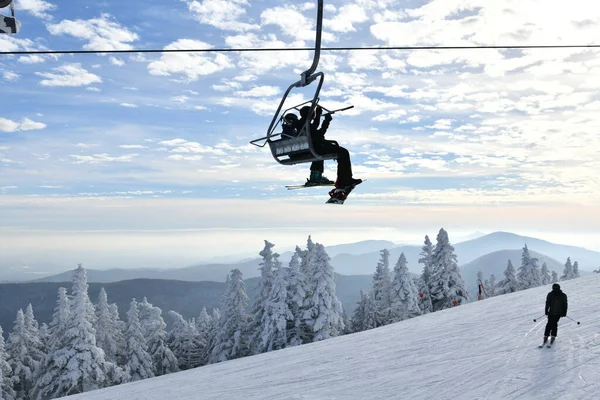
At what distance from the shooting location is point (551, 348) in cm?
1441

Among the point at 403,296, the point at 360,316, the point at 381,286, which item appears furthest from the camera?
the point at 360,316

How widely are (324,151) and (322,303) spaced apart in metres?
31.5

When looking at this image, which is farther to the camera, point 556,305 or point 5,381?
point 5,381

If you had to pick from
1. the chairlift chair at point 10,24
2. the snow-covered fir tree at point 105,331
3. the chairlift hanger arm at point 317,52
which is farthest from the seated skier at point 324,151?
the snow-covered fir tree at point 105,331

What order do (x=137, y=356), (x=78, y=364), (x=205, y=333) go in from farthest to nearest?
(x=205, y=333)
(x=137, y=356)
(x=78, y=364)

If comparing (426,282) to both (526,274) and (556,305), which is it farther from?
(556,305)

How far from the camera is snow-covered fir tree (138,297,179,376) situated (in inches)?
1877

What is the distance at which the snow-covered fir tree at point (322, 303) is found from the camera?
38562 millimetres

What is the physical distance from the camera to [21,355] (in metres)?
51.7

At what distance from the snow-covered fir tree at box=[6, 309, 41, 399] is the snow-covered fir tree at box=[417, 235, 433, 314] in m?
40.0

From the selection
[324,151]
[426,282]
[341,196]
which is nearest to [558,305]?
[341,196]

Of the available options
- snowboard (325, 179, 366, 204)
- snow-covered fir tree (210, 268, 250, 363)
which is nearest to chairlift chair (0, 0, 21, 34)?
snowboard (325, 179, 366, 204)

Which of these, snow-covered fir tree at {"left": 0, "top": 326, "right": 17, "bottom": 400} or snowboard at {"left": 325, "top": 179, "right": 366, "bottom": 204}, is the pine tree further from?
snowboard at {"left": 325, "top": 179, "right": 366, "bottom": 204}

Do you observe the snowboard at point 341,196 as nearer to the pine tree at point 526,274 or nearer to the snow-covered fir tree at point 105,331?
A: the snow-covered fir tree at point 105,331
